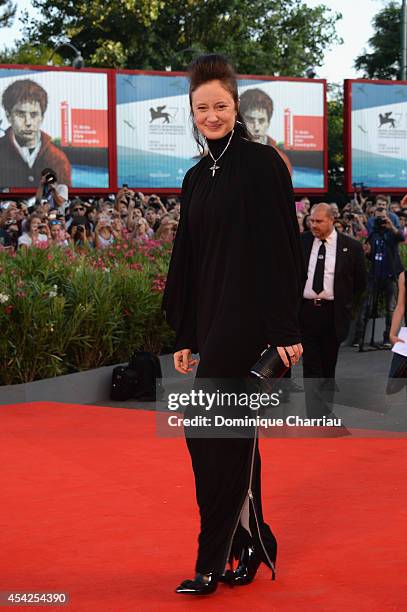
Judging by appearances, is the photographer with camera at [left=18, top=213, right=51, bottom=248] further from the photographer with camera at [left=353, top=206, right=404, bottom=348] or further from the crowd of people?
the photographer with camera at [left=353, top=206, right=404, bottom=348]

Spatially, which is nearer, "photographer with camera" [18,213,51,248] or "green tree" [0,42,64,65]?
"photographer with camera" [18,213,51,248]

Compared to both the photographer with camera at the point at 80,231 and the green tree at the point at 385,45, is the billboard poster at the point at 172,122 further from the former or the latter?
the green tree at the point at 385,45

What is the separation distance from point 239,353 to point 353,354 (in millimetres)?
11093

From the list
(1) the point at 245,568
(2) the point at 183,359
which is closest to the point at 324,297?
(2) the point at 183,359

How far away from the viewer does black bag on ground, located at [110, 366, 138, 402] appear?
11.1 m

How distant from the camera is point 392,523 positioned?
5.79m

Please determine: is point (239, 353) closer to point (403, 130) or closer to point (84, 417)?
point (84, 417)

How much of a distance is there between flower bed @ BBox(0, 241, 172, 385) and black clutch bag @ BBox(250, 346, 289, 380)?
22.0ft

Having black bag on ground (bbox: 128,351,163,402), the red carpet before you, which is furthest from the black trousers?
black bag on ground (bbox: 128,351,163,402)

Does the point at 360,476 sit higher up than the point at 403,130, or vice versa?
the point at 403,130

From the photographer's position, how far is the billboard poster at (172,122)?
968 inches

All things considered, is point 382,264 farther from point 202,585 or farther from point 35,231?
point 202,585

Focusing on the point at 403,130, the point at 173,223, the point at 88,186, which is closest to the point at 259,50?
the point at 403,130

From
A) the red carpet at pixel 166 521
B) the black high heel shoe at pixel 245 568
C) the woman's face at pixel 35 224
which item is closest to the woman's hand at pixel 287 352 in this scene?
the black high heel shoe at pixel 245 568
